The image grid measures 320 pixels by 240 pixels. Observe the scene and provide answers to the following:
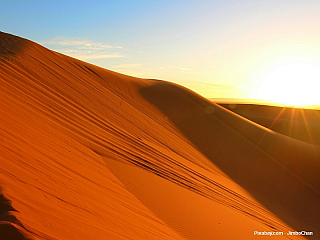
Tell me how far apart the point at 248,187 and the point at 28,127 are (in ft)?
28.9

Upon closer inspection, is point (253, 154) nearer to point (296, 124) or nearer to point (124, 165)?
point (124, 165)

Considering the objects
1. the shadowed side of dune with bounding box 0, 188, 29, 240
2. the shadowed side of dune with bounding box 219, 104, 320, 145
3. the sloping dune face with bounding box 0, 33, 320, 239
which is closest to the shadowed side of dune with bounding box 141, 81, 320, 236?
the sloping dune face with bounding box 0, 33, 320, 239

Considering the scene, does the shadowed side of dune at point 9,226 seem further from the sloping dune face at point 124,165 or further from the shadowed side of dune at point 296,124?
the shadowed side of dune at point 296,124

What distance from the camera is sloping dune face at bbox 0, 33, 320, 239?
377 centimetres

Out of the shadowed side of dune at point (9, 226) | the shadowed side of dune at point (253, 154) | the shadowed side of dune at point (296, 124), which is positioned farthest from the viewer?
the shadowed side of dune at point (296, 124)

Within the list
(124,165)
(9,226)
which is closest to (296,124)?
(124,165)

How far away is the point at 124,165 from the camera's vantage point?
7145 millimetres

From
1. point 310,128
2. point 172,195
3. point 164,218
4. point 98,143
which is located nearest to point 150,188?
point 172,195

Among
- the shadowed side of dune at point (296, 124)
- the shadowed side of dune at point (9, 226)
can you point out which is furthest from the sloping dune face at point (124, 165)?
the shadowed side of dune at point (296, 124)

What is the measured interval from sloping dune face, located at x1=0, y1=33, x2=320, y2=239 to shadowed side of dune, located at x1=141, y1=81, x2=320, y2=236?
0.07 metres

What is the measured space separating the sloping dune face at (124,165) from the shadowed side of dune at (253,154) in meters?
0.07

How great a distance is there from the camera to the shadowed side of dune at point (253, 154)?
37.8 ft

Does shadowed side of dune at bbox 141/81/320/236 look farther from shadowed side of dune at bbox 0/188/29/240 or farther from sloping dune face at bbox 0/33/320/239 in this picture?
shadowed side of dune at bbox 0/188/29/240

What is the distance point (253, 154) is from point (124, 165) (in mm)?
10043
